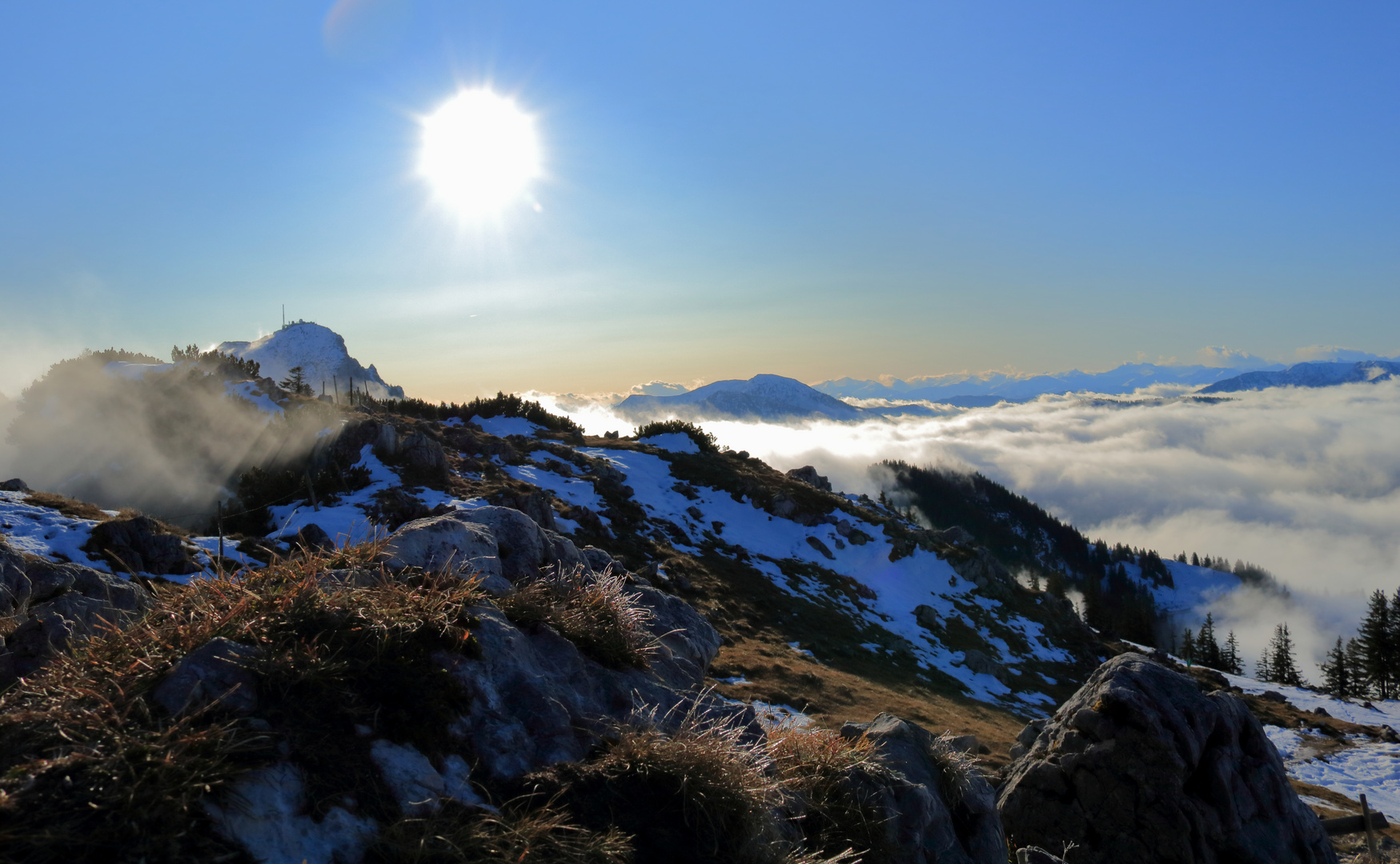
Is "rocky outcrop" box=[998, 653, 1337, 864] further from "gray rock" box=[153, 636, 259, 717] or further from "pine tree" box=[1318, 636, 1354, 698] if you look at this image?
"pine tree" box=[1318, 636, 1354, 698]

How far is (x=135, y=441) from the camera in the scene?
1097 inches

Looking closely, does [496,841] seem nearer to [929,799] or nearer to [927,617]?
[929,799]

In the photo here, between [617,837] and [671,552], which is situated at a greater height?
[617,837]

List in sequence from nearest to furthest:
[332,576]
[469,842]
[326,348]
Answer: [469,842] → [332,576] → [326,348]

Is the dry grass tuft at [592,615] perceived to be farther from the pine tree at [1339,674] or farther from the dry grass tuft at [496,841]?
the pine tree at [1339,674]

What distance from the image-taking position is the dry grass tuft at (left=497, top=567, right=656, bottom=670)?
518 cm

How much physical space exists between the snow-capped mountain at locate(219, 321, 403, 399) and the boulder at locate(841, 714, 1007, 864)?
134168 mm

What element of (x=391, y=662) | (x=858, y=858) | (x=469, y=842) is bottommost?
(x=858, y=858)

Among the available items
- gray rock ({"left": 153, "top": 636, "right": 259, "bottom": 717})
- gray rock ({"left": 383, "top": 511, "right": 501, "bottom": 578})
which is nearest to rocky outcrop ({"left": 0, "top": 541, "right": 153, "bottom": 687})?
gray rock ({"left": 383, "top": 511, "right": 501, "bottom": 578})

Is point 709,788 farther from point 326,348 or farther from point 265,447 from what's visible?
point 326,348

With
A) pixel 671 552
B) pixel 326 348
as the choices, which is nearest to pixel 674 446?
pixel 671 552

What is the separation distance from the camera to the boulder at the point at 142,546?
45.5ft

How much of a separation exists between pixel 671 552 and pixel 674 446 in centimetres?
2291

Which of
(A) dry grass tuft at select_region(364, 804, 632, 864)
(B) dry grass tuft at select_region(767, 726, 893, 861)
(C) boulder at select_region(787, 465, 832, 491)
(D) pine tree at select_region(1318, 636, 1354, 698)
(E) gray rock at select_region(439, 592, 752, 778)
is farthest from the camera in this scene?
(D) pine tree at select_region(1318, 636, 1354, 698)
